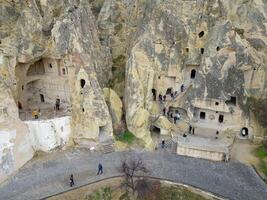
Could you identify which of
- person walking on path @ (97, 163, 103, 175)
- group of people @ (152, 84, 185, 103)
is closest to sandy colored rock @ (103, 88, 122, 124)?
group of people @ (152, 84, 185, 103)

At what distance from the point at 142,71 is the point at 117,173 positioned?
10.6 m

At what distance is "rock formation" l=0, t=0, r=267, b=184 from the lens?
31.3 metres

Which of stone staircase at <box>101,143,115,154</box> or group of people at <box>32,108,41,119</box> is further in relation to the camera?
group of people at <box>32,108,41,119</box>

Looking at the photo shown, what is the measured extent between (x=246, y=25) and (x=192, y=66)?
632 cm

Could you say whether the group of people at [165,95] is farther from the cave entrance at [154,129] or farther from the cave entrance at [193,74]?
the cave entrance at [154,129]

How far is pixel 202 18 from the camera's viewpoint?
33.7 m

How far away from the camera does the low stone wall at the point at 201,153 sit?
1186 inches

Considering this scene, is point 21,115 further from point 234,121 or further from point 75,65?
point 234,121

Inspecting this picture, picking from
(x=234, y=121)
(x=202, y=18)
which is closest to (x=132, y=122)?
(x=234, y=121)

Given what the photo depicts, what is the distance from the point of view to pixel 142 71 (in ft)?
112

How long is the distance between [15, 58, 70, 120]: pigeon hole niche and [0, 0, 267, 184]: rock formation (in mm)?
97

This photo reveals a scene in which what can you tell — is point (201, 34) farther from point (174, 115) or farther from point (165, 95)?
point (174, 115)

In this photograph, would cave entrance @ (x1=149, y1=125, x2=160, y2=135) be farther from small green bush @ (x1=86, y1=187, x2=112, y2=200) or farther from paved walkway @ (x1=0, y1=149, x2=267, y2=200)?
small green bush @ (x1=86, y1=187, x2=112, y2=200)

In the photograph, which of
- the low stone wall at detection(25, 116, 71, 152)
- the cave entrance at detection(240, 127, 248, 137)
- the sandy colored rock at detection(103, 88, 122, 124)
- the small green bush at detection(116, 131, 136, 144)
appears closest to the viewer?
the low stone wall at detection(25, 116, 71, 152)
